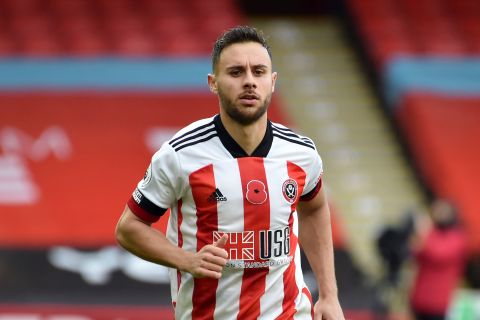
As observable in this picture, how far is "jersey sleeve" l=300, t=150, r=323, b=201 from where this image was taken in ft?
14.8

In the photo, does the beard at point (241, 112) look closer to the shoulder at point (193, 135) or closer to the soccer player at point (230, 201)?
the soccer player at point (230, 201)

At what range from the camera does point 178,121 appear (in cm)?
1148

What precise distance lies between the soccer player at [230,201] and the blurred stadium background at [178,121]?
5321 mm

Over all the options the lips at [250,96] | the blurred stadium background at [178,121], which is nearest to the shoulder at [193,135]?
the lips at [250,96]

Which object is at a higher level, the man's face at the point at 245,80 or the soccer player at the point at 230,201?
the man's face at the point at 245,80

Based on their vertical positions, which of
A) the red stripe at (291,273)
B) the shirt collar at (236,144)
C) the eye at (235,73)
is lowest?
the red stripe at (291,273)

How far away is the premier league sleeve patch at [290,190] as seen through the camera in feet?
14.3

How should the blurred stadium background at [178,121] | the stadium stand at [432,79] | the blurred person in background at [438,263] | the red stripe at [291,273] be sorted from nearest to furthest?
the red stripe at [291,273] → the blurred person in background at [438,263] → the blurred stadium background at [178,121] → the stadium stand at [432,79]

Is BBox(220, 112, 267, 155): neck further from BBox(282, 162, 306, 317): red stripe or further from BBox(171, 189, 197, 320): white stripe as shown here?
BBox(171, 189, 197, 320): white stripe

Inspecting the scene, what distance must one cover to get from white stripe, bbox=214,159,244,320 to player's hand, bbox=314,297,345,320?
0.37 metres

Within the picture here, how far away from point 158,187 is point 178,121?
725 cm

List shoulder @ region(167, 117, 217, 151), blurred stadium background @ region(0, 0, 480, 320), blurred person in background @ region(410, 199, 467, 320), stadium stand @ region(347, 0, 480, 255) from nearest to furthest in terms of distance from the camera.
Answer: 1. shoulder @ region(167, 117, 217, 151)
2. blurred person in background @ region(410, 199, 467, 320)
3. blurred stadium background @ region(0, 0, 480, 320)
4. stadium stand @ region(347, 0, 480, 255)

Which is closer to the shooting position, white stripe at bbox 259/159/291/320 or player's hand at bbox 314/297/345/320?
white stripe at bbox 259/159/291/320

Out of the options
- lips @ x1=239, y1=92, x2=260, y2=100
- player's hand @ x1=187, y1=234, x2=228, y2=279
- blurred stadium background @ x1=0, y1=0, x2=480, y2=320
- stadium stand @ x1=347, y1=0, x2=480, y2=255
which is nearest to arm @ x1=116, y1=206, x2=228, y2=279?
player's hand @ x1=187, y1=234, x2=228, y2=279
